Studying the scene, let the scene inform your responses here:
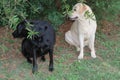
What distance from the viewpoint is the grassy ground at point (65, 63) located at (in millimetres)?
5584

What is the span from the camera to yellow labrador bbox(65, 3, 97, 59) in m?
5.95

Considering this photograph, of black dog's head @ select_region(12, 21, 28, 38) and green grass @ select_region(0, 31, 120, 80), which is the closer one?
black dog's head @ select_region(12, 21, 28, 38)

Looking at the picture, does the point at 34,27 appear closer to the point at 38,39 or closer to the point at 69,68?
the point at 38,39

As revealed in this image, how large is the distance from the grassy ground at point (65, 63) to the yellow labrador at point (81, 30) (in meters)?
0.15

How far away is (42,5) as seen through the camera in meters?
7.09

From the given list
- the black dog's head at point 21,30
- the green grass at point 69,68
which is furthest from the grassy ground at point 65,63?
the black dog's head at point 21,30

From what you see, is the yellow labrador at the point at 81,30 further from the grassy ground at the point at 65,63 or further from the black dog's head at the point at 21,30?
the black dog's head at the point at 21,30

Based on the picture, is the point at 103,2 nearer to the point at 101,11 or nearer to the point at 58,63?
the point at 101,11

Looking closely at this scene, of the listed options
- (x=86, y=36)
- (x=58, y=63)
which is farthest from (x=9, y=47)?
(x=86, y=36)

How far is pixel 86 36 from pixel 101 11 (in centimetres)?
126

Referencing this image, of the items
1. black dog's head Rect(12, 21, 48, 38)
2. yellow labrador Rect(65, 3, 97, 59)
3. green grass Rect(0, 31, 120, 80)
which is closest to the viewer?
black dog's head Rect(12, 21, 48, 38)

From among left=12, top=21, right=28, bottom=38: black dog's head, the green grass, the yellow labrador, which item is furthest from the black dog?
the yellow labrador

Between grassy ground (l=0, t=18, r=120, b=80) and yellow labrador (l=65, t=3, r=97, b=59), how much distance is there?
152 mm

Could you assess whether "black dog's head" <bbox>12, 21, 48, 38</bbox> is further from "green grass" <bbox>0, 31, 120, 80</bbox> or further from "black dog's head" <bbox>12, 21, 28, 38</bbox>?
"green grass" <bbox>0, 31, 120, 80</bbox>
